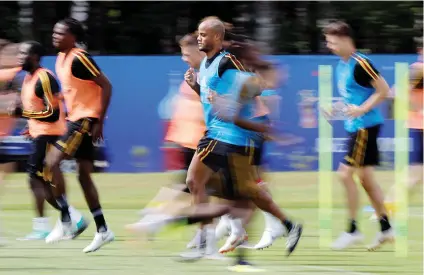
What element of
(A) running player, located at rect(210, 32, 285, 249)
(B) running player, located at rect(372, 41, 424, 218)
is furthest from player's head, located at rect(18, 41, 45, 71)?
(B) running player, located at rect(372, 41, 424, 218)

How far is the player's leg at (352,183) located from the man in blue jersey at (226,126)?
139cm

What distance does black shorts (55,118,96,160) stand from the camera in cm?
995

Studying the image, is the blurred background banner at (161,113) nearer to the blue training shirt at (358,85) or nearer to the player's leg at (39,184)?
the player's leg at (39,184)

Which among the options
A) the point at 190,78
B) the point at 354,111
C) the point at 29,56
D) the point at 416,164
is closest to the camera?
the point at 190,78

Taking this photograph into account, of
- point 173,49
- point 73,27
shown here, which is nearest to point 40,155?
point 73,27

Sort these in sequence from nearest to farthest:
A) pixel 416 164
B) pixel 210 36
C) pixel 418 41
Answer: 1. pixel 210 36
2. pixel 416 164
3. pixel 418 41

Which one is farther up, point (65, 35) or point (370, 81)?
point (65, 35)

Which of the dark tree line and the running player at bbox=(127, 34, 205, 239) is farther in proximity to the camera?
the dark tree line

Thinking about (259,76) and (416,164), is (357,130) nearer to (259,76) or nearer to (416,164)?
(416,164)

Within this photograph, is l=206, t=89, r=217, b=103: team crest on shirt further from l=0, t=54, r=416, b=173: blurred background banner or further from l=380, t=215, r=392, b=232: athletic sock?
l=0, t=54, r=416, b=173: blurred background banner

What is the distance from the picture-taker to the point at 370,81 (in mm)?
10133

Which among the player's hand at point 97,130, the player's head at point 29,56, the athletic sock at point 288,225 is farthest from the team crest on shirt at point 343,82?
the player's head at point 29,56

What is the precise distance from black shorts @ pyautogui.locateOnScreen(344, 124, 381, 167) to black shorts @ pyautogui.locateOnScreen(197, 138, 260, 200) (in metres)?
1.93

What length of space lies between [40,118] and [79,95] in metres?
0.90
